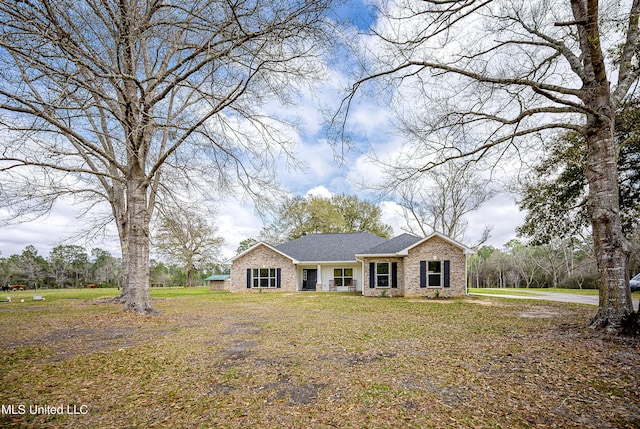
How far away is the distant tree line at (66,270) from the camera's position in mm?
40281

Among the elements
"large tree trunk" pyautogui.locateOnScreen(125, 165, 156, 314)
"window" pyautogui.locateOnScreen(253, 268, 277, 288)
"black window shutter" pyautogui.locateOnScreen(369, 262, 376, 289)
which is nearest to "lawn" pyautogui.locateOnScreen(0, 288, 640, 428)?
"large tree trunk" pyautogui.locateOnScreen(125, 165, 156, 314)

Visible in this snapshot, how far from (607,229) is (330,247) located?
18.7 metres

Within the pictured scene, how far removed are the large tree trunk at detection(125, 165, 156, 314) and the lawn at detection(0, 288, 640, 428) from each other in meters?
2.28

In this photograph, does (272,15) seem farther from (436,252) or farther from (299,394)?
(436,252)

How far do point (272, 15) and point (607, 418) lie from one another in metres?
7.38

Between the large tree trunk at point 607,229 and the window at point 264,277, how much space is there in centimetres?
1859

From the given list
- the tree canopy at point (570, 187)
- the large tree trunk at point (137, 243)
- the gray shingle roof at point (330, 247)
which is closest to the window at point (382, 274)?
the gray shingle roof at point (330, 247)

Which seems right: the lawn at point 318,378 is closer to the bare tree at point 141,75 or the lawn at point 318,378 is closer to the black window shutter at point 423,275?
the bare tree at point 141,75

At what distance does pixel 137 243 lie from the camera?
970cm

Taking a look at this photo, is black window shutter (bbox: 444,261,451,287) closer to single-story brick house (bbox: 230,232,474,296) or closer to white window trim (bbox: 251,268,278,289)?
single-story brick house (bbox: 230,232,474,296)

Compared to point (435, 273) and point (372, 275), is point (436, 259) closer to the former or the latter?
point (435, 273)

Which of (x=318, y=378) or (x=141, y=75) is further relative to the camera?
(x=141, y=75)

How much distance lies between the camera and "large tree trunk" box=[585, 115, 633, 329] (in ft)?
20.1

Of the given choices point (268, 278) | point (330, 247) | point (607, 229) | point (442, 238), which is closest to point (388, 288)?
point (442, 238)
